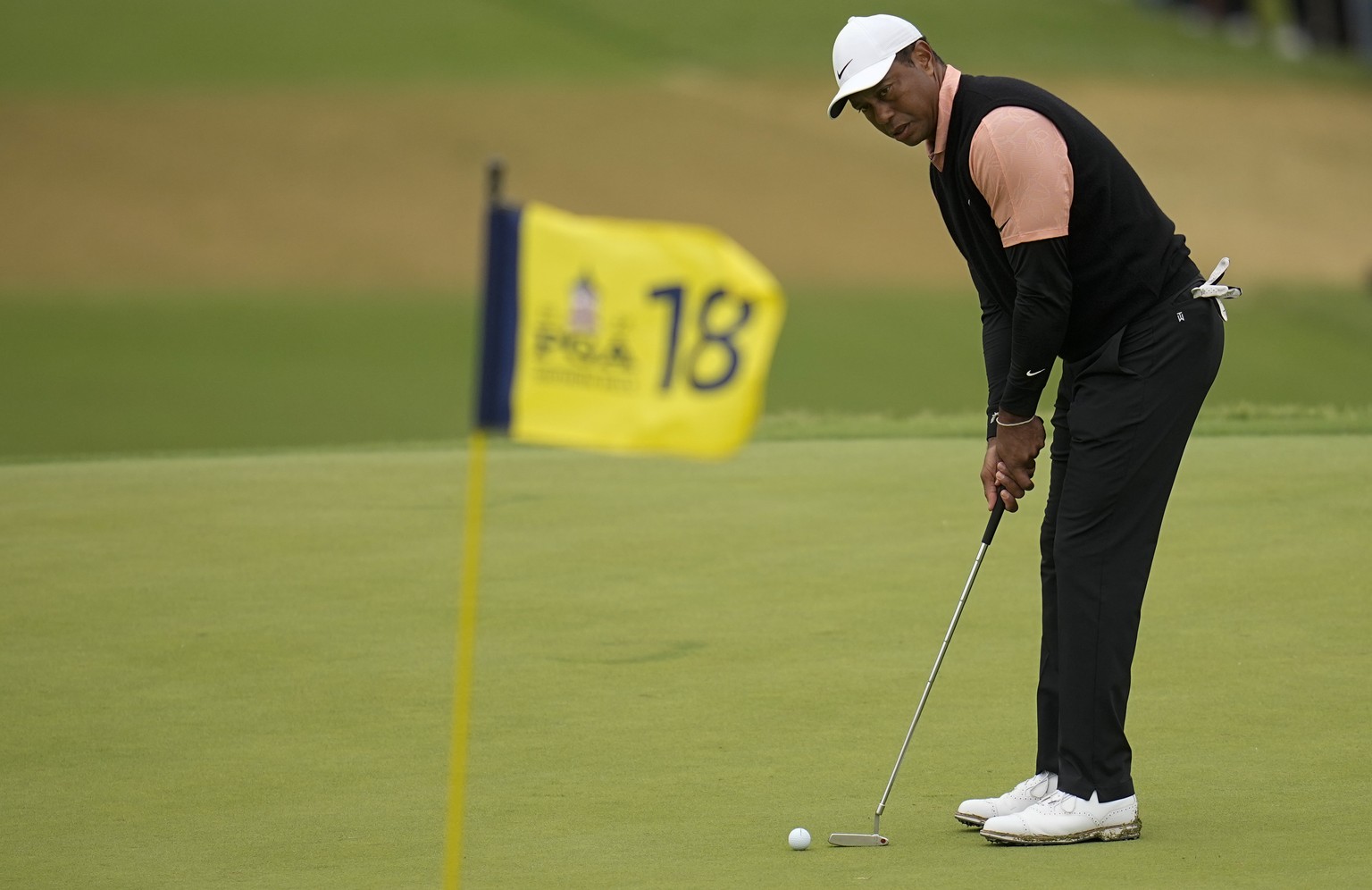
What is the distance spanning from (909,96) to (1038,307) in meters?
0.51

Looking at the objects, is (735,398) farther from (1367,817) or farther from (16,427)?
(16,427)

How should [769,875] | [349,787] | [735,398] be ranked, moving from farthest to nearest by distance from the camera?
[349,787], [769,875], [735,398]

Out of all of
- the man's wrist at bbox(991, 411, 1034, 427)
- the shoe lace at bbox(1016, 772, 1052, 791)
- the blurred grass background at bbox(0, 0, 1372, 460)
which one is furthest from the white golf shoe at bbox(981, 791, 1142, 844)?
the blurred grass background at bbox(0, 0, 1372, 460)

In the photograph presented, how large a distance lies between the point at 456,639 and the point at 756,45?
38.0 meters

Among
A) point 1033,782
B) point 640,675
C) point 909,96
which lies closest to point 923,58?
point 909,96

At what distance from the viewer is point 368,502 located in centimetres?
770

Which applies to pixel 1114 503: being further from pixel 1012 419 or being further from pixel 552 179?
pixel 552 179

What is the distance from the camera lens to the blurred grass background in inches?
916

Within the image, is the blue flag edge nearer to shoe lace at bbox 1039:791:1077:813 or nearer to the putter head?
the putter head

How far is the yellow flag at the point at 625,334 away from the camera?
136 inches

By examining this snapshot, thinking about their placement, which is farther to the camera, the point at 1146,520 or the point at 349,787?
the point at 349,787

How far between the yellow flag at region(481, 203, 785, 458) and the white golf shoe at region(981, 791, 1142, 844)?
1.20m

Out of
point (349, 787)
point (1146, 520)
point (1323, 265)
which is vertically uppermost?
point (1323, 265)

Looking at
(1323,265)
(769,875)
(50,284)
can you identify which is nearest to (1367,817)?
(769,875)
